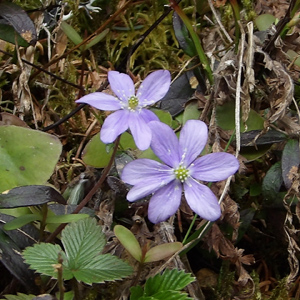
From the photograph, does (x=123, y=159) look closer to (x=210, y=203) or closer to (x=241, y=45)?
(x=210, y=203)

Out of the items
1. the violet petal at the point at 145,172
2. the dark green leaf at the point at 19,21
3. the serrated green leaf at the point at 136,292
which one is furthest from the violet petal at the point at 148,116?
the dark green leaf at the point at 19,21

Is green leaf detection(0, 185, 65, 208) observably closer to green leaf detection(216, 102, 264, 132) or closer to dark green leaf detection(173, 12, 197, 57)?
green leaf detection(216, 102, 264, 132)

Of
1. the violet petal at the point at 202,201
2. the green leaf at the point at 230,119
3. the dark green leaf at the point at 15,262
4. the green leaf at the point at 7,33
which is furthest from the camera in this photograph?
the green leaf at the point at 7,33

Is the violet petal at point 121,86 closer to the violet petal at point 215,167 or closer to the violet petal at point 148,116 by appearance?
the violet petal at point 148,116

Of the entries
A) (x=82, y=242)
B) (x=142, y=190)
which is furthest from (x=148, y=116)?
(x=82, y=242)

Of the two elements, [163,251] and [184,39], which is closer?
[163,251]

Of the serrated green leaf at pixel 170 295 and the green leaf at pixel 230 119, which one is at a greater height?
the green leaf at pixel 230 119

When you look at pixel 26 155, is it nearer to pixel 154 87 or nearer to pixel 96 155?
pixel 96 155

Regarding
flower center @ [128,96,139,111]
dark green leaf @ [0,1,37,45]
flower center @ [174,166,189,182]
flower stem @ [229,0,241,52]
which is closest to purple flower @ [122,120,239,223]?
flower center @ [174,166,189,182]
